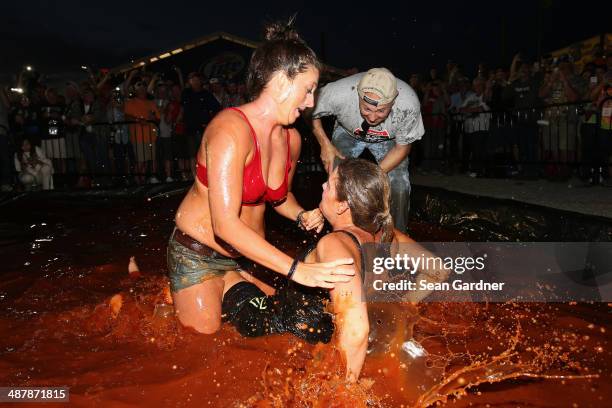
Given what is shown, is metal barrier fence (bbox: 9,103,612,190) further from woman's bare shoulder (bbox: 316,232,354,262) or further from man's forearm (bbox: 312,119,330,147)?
woman's bare shoulder (bbox: 316,232,354,262)

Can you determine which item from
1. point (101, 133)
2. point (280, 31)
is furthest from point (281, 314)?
point (101, 133)

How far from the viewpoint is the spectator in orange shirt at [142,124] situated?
31.7 feet

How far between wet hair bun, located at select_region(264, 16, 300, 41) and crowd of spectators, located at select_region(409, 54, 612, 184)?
20.5ft

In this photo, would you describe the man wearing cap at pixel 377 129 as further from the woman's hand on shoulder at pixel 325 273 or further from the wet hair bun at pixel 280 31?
the woman's hand on shoulder at pixel 325 273

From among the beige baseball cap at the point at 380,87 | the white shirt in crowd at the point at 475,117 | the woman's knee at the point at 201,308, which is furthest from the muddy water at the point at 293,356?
the white shirt in crowd at the point at 475,117

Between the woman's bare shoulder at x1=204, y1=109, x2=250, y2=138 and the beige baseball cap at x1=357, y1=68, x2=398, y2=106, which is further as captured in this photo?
the beige baseball cap at x1=357, y1=68, x2=398, y2=106

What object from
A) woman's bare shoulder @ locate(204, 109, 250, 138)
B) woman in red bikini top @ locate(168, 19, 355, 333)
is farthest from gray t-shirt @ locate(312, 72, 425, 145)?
woman's bare shoulder @ locate(204, 109, 250, 138)

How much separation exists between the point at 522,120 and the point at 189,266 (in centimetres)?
759

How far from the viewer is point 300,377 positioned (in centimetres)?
253

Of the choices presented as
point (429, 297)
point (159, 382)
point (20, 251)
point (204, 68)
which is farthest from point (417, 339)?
point (204, 68)

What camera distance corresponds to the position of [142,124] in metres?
9.59

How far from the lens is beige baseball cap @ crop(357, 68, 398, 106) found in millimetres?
3654

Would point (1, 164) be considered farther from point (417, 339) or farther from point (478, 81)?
point (478, 81)

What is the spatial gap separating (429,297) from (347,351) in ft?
4.92
